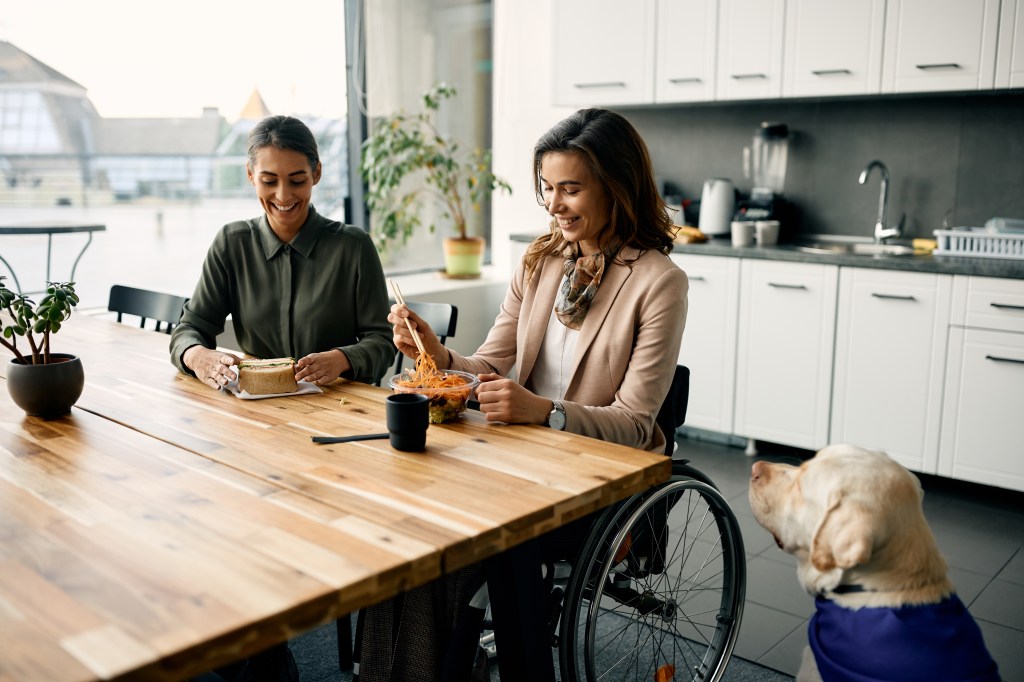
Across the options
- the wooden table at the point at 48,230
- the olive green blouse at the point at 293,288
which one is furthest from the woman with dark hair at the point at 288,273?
the wooden table at the point at 48,230

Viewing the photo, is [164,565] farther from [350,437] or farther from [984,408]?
[984,408]

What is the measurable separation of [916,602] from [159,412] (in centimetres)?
142

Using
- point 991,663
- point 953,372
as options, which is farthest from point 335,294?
point 953,372

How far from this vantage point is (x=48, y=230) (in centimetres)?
355

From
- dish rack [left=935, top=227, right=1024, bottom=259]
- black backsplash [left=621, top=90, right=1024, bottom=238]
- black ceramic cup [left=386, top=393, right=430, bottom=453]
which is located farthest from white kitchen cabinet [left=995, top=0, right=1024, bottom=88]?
black ceramic cup [left=386, top=393, right=430, bottom=453]

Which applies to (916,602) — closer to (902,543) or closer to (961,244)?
(902,543)

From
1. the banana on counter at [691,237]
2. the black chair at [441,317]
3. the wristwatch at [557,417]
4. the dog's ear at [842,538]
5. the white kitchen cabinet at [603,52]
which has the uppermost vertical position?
the white kitchen cabinet at [603,52]

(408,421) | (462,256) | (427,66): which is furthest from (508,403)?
(427,66)

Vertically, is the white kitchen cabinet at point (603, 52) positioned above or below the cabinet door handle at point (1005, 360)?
above

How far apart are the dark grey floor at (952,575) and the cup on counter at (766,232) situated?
0.98m

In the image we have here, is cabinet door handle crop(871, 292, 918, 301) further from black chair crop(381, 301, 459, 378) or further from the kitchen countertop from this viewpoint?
black chair crop(381, 301, 459, 378)

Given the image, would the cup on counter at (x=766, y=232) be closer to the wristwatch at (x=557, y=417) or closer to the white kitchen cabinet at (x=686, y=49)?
the white kitchen cabinet at (x=686, y=49)

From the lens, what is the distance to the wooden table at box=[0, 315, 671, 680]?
965 millimetres

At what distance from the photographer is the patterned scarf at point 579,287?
1.97m
